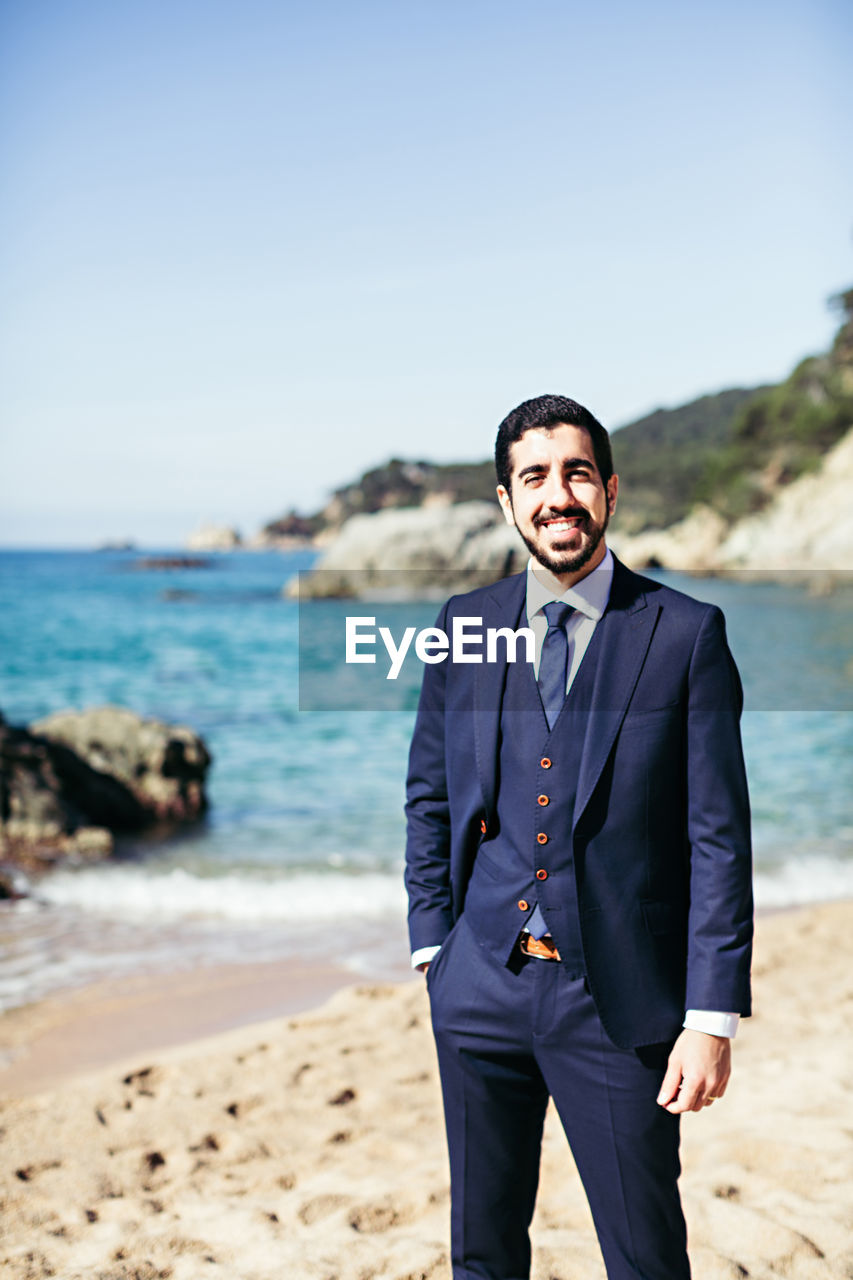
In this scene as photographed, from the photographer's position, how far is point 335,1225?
3.27 m

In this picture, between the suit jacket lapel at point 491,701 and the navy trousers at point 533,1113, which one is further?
the suit jacket lapel at point 491,701

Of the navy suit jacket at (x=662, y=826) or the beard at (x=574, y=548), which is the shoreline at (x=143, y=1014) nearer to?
the navy suit jacket at (x=662, y=826)

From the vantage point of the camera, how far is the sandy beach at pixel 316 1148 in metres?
3.06

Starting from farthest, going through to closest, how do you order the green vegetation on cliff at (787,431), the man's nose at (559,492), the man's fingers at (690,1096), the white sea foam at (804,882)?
the green vegetation on cliff at (787,431) → the white sea foam at (804,882) → the man's nose at (559,492) → the man's fingers at (690,1096)

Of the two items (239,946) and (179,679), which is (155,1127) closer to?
(239,946)

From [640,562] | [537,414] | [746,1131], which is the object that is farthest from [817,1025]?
[640,562]

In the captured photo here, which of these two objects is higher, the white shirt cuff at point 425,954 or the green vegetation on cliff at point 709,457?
the green vegetation on cliff at point 709,457

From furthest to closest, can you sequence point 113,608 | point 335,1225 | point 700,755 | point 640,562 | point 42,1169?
point 640,562 < point 113,608 < point 42,1169 < point 335,1225 < point 700,755

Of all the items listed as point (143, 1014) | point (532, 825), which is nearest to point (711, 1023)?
point (532, 825)

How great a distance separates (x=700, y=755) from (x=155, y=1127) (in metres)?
3.12

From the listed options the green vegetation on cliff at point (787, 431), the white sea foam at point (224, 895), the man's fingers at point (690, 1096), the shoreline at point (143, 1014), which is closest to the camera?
the man's fingers at point (690, 1096)

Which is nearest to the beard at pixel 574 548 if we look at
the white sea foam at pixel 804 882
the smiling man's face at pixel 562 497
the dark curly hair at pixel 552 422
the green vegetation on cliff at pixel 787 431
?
the smiling man's face at pixel 562 497

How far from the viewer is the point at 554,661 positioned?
7.01ft

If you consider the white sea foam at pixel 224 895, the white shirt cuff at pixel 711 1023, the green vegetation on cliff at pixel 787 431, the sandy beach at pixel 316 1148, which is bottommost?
the white sea foam at pixel 224 895
